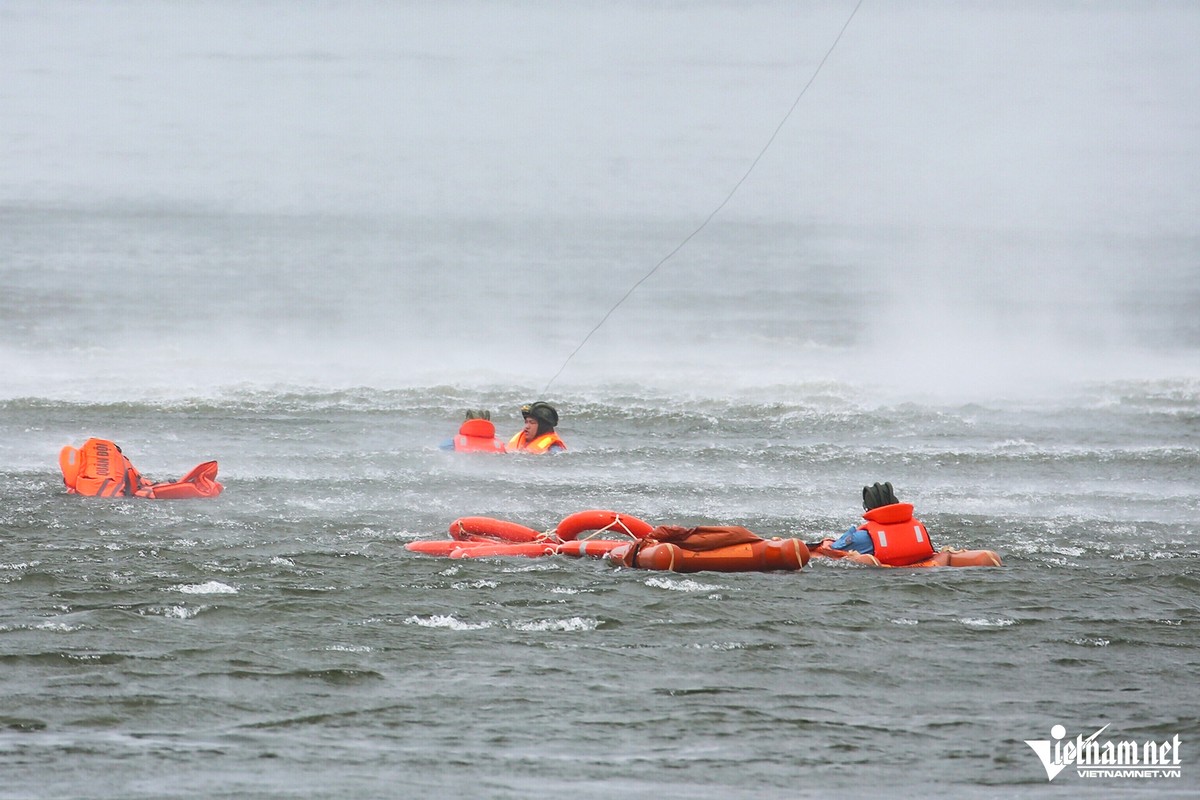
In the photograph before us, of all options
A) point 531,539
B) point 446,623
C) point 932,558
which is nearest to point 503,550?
point 531,539

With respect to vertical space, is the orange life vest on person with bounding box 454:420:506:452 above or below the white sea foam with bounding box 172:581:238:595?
above

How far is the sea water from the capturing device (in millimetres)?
6766

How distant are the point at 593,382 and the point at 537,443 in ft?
17.4

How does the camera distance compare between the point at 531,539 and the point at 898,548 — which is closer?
the point at 898,548

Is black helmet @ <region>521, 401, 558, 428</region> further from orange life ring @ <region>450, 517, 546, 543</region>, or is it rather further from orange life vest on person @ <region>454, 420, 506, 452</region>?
orange life ring @ <region>450, 517, 546, 543</region>

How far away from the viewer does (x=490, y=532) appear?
10.2 m

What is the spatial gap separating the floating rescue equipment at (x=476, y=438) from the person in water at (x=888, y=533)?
5186mm

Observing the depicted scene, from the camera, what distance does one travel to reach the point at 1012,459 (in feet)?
48.0

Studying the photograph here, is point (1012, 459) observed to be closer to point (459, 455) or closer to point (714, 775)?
point (459, 455)

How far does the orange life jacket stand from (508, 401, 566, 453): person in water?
13.1 feet

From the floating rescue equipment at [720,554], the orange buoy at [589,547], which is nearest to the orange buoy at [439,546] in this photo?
the orange buoy at [589,547]

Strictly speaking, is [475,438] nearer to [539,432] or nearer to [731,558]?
[539,432]

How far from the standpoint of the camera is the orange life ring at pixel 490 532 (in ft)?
33.5

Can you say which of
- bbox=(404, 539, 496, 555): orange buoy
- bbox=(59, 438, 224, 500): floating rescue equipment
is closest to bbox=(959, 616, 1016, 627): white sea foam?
bbox=(404, 539, 496, 555): orange buoy
